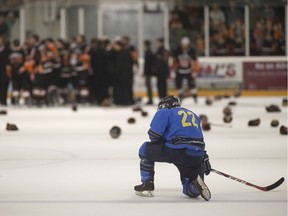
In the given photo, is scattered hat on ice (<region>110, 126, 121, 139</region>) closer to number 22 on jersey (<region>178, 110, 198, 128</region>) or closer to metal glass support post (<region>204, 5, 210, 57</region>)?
number 22 on jersey (<region>178, 110, 198, 128</region>)

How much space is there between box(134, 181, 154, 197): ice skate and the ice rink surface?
71 mm

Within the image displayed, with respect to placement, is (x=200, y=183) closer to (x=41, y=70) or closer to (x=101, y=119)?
(x=101, y=119)

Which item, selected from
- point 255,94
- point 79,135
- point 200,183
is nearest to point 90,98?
point 255,94

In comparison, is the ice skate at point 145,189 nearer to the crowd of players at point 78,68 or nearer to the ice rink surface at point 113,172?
the ice rink surface at point 113,172

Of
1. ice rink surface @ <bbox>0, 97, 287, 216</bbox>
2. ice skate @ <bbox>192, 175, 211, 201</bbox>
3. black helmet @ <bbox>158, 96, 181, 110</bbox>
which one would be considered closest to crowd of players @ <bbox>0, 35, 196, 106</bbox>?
ice rink surface @ <bbox>0, 97, 287, 216</bbox>

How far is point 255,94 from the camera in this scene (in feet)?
99.4

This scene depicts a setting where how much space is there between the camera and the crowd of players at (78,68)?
80.6 feet

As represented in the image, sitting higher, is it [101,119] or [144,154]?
[144,154]

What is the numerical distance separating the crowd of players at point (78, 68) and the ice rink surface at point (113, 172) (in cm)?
674

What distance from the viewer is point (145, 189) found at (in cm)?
798

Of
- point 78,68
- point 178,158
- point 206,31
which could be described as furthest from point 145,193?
point 206,31

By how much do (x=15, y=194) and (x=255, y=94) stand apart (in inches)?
891

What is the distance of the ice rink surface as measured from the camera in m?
7.36

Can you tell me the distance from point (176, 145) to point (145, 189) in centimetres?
42
